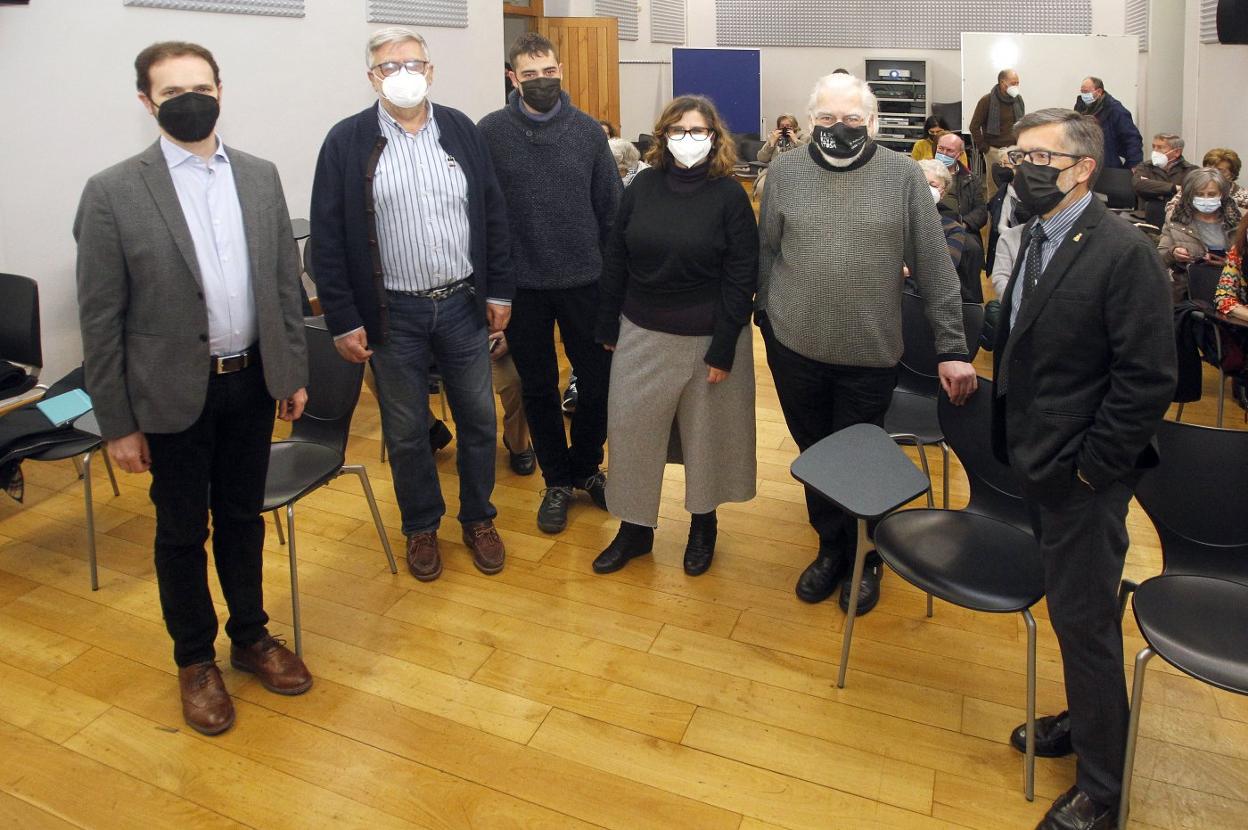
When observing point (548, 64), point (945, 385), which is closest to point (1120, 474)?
point (945, 385)

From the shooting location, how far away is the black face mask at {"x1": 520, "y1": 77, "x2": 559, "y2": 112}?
3.17 meters

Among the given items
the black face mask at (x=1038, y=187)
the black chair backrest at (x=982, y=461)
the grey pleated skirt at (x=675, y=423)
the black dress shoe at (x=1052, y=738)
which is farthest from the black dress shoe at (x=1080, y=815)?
the grey pleated skirt at (x=675, y=423)

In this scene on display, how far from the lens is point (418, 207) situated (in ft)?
9.55

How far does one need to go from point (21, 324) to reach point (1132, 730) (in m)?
3.68

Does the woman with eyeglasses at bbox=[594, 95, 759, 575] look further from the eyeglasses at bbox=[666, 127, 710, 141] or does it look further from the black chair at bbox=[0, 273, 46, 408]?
the black chair at bbox=[0, 273, 46, 408]

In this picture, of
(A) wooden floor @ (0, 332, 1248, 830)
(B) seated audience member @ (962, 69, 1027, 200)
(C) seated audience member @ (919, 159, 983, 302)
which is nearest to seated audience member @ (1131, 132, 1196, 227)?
(B) seated audience member @ (962, 69, 1027, 200)

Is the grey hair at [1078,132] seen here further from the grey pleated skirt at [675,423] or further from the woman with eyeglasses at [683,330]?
the grey pleated skirt at [675,423]

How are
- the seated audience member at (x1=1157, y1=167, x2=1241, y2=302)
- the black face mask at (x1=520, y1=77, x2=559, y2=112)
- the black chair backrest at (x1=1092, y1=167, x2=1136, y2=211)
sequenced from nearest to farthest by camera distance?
the black face mask at (x1=520, y1=77, x2=559, y2=112) < the seated audience member at (x1=1157, y1=167, x2=1241, y2=302) < the black chair backrest at (x1=1092, y1=167, x2=1136, y2=211)

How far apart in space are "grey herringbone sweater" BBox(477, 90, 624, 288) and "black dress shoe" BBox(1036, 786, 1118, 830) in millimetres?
2063

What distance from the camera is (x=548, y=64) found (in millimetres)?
3164

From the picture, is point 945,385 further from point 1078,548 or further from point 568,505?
point 568,505

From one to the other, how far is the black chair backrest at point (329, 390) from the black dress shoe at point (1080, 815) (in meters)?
2.15

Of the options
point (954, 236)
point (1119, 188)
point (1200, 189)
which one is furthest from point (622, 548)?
point (1119, 188)

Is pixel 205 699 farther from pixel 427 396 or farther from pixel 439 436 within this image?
pixel 439 436
